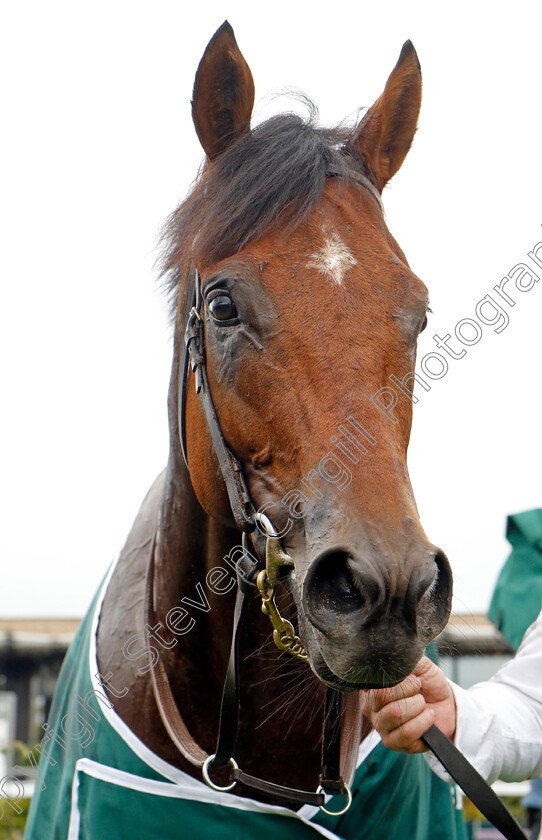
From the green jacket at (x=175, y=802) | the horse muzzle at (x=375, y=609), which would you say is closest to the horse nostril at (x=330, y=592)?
the horse muzzle at (x=375, y=609)

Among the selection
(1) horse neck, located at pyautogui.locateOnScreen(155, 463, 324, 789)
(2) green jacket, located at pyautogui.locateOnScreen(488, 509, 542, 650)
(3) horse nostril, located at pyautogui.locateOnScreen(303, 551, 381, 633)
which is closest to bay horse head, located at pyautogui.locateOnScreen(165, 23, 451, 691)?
(3) horse nostril, located at pyautogui.locateOnScreen(303, 551, 381, 633)

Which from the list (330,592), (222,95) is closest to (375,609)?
(330,592)

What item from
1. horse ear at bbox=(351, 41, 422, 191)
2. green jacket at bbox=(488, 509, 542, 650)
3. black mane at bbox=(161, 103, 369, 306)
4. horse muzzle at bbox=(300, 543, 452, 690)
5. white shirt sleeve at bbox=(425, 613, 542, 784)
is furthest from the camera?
green jacket at bbox=(488, 509, 542, 650)

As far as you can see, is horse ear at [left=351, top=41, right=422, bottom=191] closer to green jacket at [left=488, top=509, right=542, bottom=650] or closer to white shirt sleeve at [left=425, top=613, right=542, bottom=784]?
white shirt sleeve at [left=425, top=613, right=542, bottom=784]

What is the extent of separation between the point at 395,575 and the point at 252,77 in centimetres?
166

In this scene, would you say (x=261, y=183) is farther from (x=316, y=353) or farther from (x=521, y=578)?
(x=521, y=578)

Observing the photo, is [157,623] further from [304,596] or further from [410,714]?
[304,596]

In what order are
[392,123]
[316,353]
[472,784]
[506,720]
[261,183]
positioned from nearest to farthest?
[316,353], [472,784], [261,183], [506,720], [392,123]

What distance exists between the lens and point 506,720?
2357mm

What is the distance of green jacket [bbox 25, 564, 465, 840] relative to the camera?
2.33m

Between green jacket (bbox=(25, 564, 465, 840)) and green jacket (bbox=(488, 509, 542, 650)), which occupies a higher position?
green jacket (bbox=(488, 509, 542, 650))

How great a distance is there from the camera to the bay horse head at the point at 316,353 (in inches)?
61.8

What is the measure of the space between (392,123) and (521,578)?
7.02 ft

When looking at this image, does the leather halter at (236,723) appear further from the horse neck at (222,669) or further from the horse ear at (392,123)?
the horse ear at (392,123)
